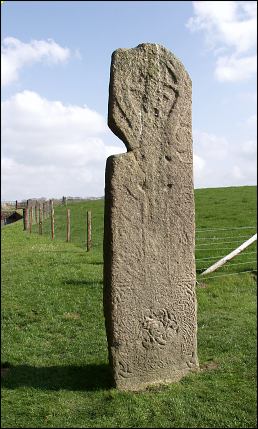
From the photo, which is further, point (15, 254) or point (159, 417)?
point (15, 254)

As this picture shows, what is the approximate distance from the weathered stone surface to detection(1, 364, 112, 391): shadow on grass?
0.42 meters

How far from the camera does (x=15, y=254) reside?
17.8m

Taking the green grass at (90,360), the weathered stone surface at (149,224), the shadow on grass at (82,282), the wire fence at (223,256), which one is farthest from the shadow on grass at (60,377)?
the wire fence at (223,256)

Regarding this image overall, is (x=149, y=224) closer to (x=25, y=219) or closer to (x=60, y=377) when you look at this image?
(x=60, y=377)

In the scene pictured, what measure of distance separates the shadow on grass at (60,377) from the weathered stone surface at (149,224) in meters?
0.42

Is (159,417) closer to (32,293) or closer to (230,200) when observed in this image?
(32,293)

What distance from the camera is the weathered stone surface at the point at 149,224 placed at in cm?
666

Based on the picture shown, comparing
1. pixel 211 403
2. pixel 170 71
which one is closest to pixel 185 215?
pixel 170 71

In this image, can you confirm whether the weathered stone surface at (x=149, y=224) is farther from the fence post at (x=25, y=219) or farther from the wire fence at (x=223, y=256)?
the fence post at (x=25, y=219)

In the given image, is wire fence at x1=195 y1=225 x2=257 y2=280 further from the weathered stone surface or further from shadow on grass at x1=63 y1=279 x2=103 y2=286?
the weathered stone surface

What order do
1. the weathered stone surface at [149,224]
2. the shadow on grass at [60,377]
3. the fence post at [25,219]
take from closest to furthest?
1. the weathered stone surface at [149,224]
2. the shadow on grass at [60,377]
3. the fence post at [25,219]

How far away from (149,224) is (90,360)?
7.98 ft

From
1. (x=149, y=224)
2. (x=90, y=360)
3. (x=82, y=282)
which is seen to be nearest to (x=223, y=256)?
(x=82, y=282)

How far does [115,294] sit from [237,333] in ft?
11.0
